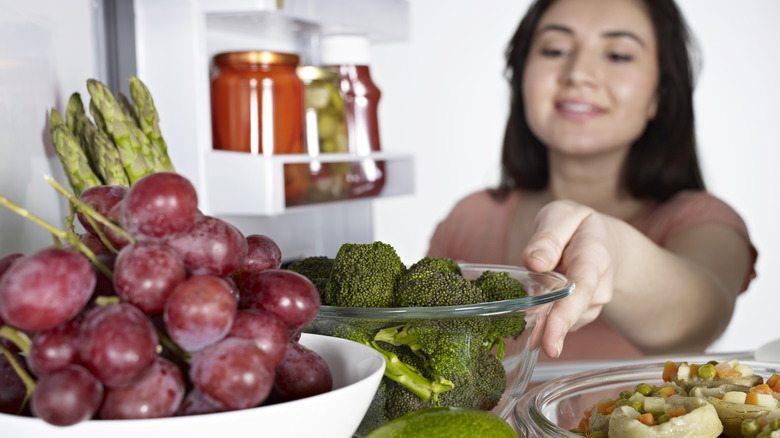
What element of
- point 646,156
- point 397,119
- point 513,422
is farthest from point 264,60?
point 397,119

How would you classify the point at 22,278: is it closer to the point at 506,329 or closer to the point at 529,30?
the point at 506,329

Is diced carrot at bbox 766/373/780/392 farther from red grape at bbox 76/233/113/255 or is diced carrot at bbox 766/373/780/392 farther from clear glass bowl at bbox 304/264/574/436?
red grape at bbox 76/233/113/255

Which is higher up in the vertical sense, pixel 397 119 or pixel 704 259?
pixel 397 119

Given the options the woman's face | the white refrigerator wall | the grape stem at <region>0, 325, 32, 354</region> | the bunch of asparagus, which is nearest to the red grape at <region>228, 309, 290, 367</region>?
the grape stem at <region>0, 325, 32, 354</region>

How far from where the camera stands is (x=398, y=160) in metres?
1.84

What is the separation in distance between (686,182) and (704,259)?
18.4 inches

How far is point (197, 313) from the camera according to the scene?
0.36m

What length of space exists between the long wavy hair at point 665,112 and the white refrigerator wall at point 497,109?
1505 mm

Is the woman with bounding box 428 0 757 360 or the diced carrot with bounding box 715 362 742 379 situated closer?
the diced carrot with bounding box 715 362 742 379

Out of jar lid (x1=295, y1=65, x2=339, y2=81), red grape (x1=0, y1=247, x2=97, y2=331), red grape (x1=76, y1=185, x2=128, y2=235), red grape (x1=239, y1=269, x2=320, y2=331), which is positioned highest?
jar lid (x1=295, y1=65, x2=339, y2=81)

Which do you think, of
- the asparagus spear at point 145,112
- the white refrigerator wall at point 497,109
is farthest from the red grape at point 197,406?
the white refrigerator wall at point 497,109

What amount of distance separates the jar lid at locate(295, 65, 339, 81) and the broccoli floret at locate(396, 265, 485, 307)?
3.46 feet

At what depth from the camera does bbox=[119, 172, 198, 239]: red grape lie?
373 mm

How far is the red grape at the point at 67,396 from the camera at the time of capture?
1.07 ft
